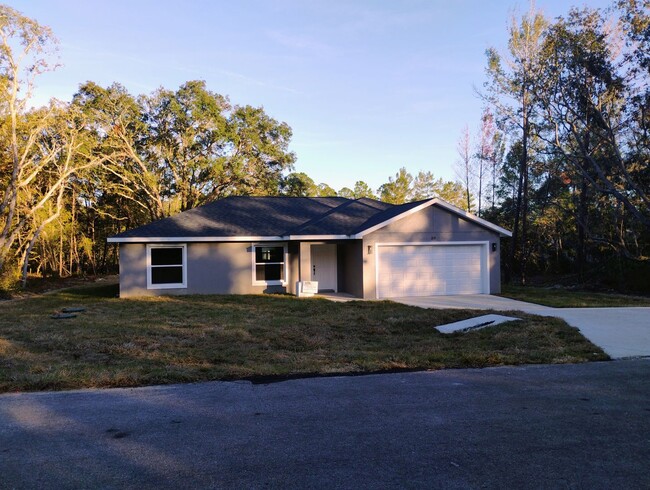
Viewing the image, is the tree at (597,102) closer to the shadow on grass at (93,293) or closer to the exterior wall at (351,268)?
the exterior wall at (351,268)

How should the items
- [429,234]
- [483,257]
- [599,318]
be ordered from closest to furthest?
[599,318] → [429,234] → [483,257]

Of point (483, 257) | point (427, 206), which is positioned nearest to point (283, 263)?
point (427, 206)

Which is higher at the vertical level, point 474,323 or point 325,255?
point 325,255

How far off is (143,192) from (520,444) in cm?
3189

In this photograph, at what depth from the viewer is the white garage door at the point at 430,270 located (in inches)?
693

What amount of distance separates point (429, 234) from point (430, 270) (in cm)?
133

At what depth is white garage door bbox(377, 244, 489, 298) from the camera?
57.7 feet

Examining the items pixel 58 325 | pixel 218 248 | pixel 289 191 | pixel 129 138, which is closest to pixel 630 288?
pixel 218 248

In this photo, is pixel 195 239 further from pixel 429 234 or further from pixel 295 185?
pixel 295 185

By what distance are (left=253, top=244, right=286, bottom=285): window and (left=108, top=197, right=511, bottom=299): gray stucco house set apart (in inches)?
1.5

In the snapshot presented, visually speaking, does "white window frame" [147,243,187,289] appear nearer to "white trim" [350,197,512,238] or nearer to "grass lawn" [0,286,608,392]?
"grass lawn" [0,286,608,392]

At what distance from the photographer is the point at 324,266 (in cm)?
1959

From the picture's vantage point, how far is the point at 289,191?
3697 centimetres

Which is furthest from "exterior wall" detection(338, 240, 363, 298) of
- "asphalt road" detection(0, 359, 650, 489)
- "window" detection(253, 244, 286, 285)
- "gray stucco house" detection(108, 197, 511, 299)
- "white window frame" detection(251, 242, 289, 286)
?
"asphalt road" detection(0, 359, 650, 489)
